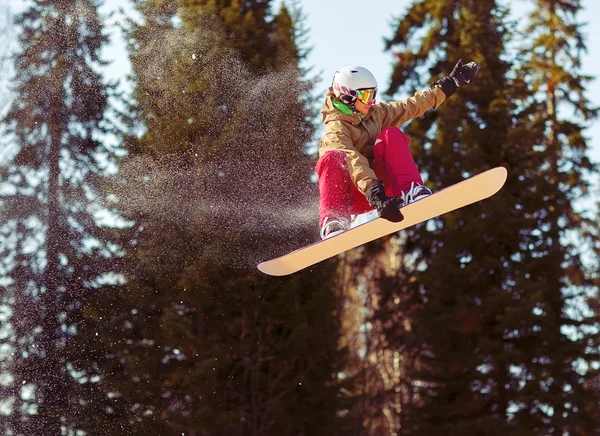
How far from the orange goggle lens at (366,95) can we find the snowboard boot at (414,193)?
75cm

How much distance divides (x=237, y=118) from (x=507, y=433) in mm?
7581

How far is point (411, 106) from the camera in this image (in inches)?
272

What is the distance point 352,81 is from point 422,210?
3.70 feet

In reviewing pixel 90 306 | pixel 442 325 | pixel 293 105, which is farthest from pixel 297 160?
pixel 442 325

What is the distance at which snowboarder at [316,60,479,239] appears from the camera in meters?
6.55

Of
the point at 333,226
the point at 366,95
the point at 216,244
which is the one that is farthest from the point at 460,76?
the point at 216,244

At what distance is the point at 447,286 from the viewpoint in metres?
17.0

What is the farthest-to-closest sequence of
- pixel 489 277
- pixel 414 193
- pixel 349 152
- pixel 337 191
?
1. pixel 489 277
2. pixel 337 191
3. pixel 349 152
4. pixel 414 193

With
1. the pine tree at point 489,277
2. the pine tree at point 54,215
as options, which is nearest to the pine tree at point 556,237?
the pine tree at point 489,277

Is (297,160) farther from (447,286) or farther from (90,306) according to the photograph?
(447,286)

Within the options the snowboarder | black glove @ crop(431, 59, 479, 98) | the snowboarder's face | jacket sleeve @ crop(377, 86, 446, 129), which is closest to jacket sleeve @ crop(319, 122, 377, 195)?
the snowboarder

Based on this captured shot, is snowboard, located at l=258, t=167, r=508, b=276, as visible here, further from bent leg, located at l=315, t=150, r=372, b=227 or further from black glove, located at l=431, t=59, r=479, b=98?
black glove, located at l=431, t=59, r=479, b=98

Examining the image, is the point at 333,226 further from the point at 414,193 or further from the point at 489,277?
the point at 489,277

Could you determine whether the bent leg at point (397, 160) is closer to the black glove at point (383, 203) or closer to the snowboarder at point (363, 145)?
the snowboarder at point (363, 145)
